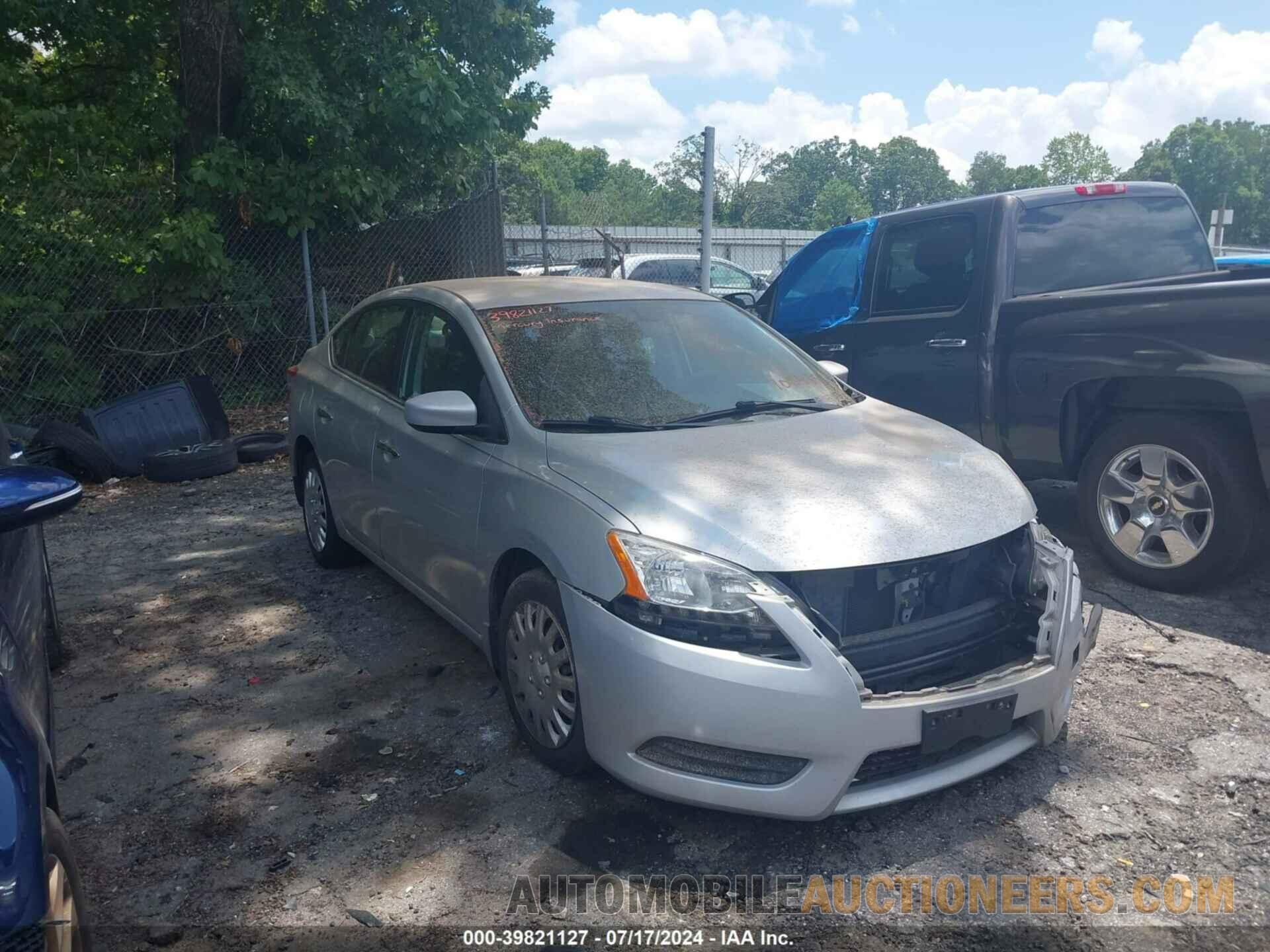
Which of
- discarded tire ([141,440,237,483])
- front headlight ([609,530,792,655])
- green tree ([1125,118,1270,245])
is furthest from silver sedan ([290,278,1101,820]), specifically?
green tree ([1125,118,1270,245])

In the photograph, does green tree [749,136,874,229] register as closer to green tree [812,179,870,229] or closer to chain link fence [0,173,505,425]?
green tree [812,179,870,229]

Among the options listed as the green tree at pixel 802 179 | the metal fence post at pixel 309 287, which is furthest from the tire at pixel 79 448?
the green tree at pixel 802 179

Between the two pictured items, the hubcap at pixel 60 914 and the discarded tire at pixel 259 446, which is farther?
the discarded tire at pixel 259 446

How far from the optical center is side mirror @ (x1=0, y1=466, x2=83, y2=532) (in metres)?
2.21

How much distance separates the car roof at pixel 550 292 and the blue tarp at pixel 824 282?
2.12 m

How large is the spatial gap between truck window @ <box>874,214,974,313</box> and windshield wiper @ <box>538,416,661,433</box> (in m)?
2.95

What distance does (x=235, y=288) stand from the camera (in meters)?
10.4

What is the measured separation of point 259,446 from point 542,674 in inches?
259

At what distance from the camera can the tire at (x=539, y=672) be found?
3.29 m

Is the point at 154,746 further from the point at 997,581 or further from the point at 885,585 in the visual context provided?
the point at 997,581

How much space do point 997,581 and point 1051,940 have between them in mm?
1119

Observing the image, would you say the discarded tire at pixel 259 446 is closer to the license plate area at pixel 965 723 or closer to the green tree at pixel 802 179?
the license plate area at pixel 965 723

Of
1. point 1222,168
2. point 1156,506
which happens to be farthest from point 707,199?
point 1222,168

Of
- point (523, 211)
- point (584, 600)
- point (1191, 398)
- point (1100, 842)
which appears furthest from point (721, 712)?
point (523, 211)
